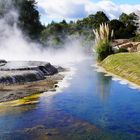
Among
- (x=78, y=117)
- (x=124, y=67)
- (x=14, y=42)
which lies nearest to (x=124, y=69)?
(x=124, y=67)

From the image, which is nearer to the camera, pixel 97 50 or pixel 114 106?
A: pixel 114 106

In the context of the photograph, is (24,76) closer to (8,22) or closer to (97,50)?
(97,50)

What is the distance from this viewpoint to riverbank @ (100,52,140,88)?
30.5 m

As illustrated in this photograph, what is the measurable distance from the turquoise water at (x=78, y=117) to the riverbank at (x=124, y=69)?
172 inches

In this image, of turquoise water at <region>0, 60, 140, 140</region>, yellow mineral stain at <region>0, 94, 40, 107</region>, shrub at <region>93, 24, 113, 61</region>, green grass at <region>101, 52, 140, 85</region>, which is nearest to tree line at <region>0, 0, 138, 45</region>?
shrub at <region>93, 24, 113, 61</region>

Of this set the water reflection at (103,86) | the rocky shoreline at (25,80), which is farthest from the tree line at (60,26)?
the water reflection at (103,86)

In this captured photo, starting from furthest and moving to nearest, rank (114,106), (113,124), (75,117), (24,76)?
(24,76) → (114,106) → (75,117) → (113,124)

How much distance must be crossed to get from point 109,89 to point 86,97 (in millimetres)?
3557

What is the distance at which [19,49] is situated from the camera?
2608 inches

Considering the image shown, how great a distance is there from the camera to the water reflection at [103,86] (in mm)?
24483

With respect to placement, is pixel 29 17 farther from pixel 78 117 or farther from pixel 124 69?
pixel 78 117

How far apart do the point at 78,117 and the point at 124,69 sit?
Answer: 58.2ft

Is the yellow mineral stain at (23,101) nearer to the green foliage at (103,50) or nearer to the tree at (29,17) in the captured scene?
the green foliage at (103,50)

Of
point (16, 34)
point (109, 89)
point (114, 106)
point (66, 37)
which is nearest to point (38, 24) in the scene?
point (16, 34)
